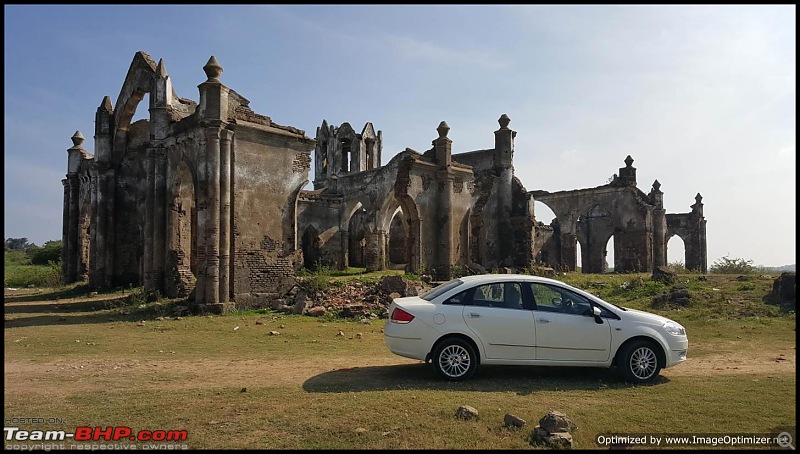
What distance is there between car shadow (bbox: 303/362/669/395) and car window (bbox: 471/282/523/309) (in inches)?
40.4

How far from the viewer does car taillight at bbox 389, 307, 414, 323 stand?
724cm

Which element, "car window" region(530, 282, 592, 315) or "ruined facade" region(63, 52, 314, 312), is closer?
"car window" region(530, 282, 592, 315)

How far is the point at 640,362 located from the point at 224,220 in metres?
12.3

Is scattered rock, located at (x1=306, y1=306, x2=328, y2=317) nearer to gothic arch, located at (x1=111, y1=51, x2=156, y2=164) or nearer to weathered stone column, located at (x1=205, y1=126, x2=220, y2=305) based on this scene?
weathered stone column, located at (x1=205, y1=126, x2=220, y2=305)

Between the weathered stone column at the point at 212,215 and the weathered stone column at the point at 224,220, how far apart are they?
0.39 ft

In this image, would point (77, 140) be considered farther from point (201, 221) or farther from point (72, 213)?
point (201, 221)

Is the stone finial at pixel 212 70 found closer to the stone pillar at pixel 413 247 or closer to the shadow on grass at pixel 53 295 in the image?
the stone pillar at pixel 413 247

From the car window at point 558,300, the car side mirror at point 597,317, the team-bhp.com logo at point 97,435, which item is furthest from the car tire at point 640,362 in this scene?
the team-bhp.com logo at point 97,435

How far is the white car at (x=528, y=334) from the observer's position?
23.5 feet

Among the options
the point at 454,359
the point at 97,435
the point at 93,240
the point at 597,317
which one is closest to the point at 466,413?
the point at 454,359

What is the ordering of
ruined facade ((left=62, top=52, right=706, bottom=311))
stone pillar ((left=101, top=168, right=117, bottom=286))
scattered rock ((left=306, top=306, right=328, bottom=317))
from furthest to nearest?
1. stone pillar ((left=101, top=168, right=117, bottom=286))
2. ruined facade ((left=62, top=52, right=706, bottom=311))
3. scattered rock ((left=306, top=306, right=328, bottom=317))

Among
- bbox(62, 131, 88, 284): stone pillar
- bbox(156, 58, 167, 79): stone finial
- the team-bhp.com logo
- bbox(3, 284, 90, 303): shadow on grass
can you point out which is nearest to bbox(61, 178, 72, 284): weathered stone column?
bbox(62, 131, 88, 284): stone pillar

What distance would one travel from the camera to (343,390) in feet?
22.0

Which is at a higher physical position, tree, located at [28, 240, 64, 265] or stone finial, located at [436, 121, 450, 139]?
stone finial, located at [436, 121, 450, 139]
